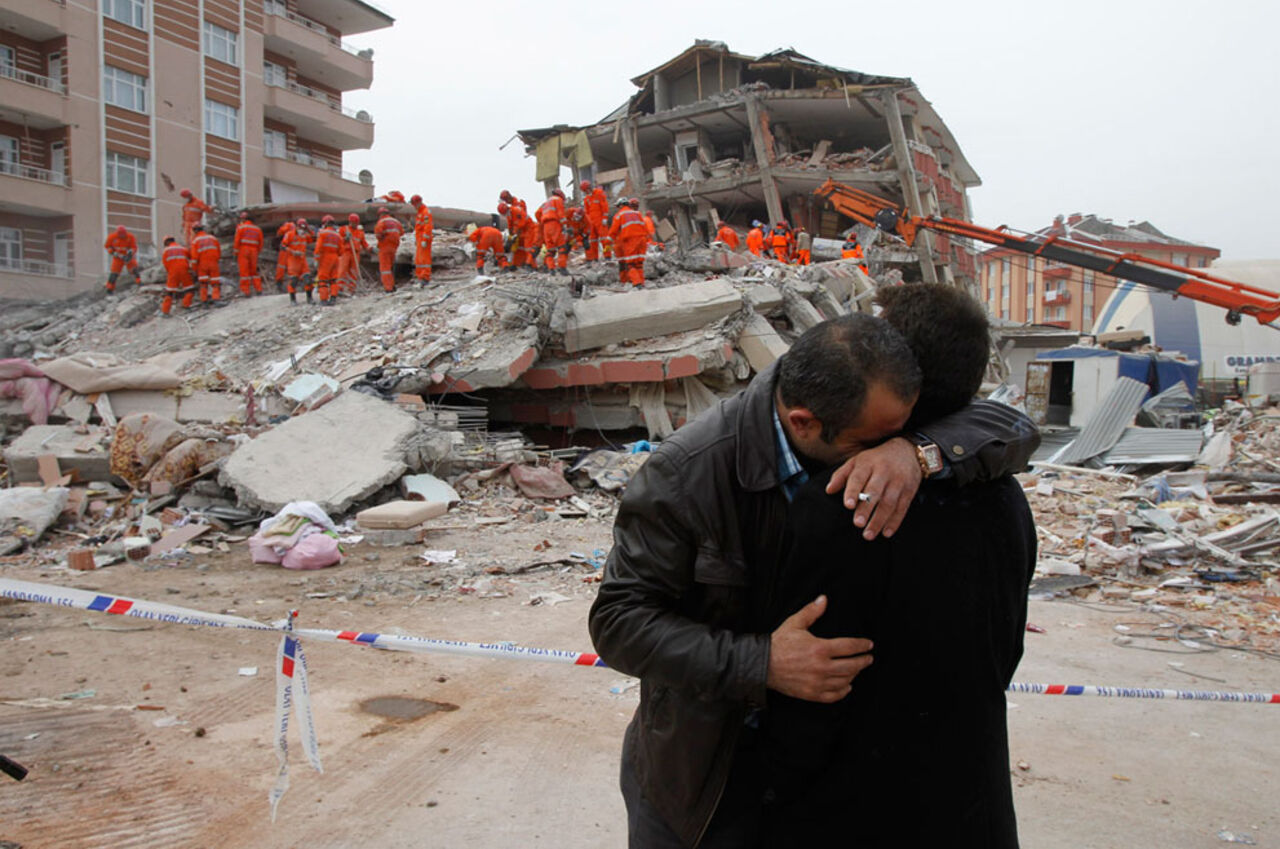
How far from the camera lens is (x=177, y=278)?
51.4ft

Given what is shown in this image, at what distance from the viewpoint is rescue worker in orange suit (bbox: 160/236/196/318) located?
15477 mm

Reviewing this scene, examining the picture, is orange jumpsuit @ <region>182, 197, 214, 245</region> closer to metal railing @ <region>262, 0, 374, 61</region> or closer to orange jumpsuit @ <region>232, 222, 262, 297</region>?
orange jumpsuit @ <region>232, 222, 262, 297</region>

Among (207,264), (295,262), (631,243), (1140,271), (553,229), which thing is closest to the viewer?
(631,243)

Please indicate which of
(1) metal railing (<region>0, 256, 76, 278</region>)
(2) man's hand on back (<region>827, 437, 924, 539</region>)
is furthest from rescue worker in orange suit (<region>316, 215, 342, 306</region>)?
(1) metal railing (<region>0, 256, 76, 278</region>)

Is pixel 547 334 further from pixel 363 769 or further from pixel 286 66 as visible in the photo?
pixel 286 66

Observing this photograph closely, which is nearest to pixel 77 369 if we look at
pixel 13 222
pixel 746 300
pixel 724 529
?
pixel 746 300

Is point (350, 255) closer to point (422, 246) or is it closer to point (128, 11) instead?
point (422, 246)

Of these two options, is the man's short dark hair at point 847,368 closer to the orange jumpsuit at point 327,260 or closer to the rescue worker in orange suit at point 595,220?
the rescue worker in orange suit at point 595,220

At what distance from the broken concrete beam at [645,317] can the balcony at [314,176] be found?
77.8 ft

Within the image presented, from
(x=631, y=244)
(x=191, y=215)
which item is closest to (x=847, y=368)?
(x=631, y=244)

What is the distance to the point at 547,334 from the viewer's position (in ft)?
36.8

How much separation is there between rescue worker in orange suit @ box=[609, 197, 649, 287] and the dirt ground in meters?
8.47

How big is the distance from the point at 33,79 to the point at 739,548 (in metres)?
31.2

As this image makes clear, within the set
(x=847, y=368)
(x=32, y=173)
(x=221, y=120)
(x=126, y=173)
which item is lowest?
(x=847, y=368)
